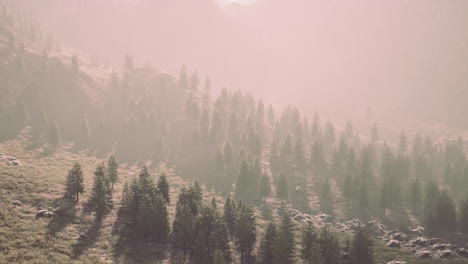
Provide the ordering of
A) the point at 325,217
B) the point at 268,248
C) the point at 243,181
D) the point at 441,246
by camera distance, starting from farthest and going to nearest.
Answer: the point at 243,181 < the point at 325,217 < the point at 441,246 < the point at 268,248

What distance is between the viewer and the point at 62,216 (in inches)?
1980


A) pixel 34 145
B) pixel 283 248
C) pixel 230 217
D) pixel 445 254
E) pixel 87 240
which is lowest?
pixel 445 254

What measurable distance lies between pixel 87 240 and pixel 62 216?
353 inches

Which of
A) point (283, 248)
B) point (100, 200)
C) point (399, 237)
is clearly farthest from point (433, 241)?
point (100, 200)

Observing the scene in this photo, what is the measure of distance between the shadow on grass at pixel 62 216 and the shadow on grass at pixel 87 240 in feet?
14.0

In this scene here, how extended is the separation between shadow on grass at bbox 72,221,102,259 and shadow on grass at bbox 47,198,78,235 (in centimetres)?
428

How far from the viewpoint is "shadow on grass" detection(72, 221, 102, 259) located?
42.5 m

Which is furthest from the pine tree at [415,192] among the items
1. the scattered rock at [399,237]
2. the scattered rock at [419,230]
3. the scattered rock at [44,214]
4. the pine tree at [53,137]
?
the pine tree at [53,137]

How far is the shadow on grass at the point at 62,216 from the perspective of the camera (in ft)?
150

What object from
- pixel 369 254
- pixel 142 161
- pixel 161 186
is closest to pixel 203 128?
pixel 142 161

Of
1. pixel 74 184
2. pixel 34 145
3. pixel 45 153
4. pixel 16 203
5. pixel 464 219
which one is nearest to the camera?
pixel 16 203

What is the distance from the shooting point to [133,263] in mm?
43531

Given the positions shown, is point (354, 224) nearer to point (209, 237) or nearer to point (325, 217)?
point (325, 217)

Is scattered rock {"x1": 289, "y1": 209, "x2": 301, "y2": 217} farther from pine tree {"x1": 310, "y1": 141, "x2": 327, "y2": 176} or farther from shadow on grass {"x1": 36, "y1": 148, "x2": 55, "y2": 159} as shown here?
shadow on grass {"x1": 36, "y1": 148, "x2": 55, "y2": 159}
